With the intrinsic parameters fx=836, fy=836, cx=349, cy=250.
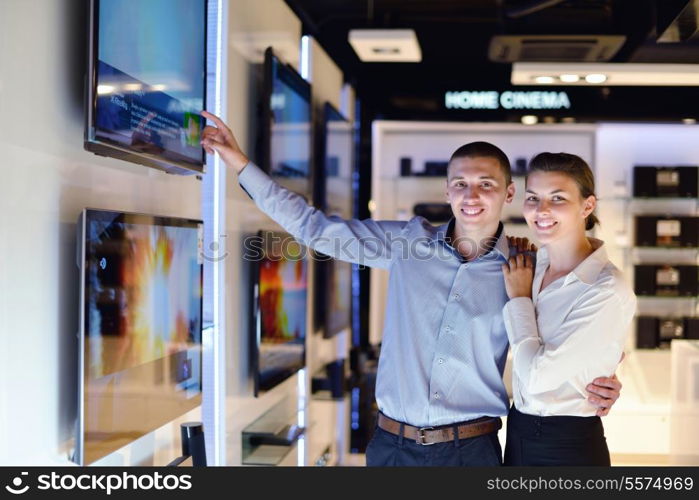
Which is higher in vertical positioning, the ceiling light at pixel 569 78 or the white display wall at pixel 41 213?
the ceiling light at pixel 569 78

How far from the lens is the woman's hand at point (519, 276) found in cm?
242

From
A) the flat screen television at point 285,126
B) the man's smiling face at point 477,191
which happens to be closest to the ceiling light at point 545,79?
the flat screen television at point 285,126

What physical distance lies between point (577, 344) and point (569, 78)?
3.46 m

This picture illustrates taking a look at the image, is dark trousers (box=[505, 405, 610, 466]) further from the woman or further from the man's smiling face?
the man's smiling face

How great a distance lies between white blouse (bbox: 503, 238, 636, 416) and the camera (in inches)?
87.6

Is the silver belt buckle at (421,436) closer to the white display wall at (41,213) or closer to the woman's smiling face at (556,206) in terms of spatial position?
the woman's smiling face at (556,206)

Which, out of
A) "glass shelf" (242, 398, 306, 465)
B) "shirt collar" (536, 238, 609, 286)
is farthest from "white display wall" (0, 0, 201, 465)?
"glass shelf" (242, 398, 306, 465)

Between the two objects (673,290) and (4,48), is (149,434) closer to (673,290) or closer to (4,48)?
(4,48)

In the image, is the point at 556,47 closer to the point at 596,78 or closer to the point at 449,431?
the point at 596,78

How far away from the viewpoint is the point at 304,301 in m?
4.57

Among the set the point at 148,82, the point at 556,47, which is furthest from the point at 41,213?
the point at 556,47

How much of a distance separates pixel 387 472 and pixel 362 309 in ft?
15.1

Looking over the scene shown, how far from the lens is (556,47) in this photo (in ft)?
16.5

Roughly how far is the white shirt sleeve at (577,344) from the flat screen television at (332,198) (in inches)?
116
